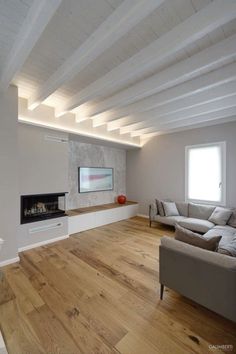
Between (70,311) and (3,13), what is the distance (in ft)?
9.52

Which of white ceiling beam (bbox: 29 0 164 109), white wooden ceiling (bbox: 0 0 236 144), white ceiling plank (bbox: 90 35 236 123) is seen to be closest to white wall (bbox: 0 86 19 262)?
white wooden ceiling (bbox: 0 0 236 144)

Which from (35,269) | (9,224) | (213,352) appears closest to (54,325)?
(35,269)

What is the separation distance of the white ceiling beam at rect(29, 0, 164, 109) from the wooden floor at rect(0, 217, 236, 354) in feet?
8.69

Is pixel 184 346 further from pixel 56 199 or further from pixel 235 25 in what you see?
pixel 56 199

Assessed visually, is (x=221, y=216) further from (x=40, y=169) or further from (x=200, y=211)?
(x=40, y=169)

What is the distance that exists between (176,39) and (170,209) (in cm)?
368

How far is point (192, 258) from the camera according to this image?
1.63m

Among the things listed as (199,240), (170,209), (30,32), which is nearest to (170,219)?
(170,209)

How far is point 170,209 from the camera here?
446cm

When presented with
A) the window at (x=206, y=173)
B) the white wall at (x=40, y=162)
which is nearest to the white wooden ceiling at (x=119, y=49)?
the white wall at (x=40, y=162)

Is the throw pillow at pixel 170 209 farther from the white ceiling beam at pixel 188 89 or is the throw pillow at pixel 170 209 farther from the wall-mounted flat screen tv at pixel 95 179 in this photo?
the white ceiling beam at pixel 188 89

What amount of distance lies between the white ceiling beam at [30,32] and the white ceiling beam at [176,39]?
Result: 0.92m

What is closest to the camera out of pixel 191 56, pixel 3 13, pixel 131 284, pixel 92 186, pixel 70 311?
pixel 3 13

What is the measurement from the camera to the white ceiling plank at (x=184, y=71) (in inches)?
69.2
